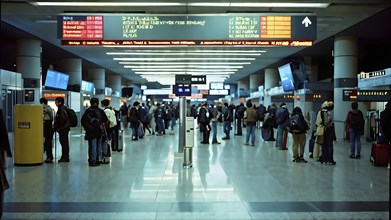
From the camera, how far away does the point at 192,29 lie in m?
8.55

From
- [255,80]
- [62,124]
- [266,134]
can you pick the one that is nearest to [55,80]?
[62,124]

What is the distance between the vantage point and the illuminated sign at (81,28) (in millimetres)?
8688

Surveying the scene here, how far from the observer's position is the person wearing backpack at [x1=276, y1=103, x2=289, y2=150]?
43.9 feet

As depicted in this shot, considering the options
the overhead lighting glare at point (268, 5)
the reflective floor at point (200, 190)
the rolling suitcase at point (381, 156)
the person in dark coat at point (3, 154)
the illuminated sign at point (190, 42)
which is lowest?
the reflective floor at point (200, 190)

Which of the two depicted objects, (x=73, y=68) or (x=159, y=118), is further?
(x=73, y=68)

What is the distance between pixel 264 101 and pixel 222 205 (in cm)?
2457

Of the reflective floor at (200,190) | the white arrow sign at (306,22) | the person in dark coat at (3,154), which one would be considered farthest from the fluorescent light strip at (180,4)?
the person in dark coat at (3,154)

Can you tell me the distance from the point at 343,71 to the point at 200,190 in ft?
38.9

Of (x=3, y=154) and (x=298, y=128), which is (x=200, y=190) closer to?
(x=3, y=154)

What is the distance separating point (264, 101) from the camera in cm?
2994

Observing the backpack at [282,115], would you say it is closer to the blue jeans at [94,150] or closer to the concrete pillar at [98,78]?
the blue jeans at [94,150]

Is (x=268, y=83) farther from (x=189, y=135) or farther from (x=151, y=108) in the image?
(x=189, y=135)

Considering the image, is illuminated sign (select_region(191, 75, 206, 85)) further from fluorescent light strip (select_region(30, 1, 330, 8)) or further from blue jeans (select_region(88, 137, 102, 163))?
blue jeans (select_region(88, 137, 102, 163))

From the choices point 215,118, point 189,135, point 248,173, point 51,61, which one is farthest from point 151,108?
point 248,173
